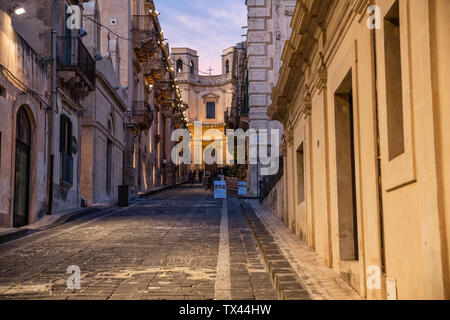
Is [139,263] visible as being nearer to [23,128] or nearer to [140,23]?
[23,128]

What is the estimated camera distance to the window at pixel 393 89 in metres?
5.10

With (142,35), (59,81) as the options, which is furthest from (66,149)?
(142,35)

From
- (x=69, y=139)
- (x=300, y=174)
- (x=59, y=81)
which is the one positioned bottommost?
(x=300, y=174)

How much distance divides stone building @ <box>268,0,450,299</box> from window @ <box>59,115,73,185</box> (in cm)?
1118

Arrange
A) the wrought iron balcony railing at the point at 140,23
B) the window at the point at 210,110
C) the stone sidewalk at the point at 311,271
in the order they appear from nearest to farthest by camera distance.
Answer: the stone sidewalk at the point at 311,271, the wrought iron balcony railing at the point at 140,23, the window at the point at 210,110

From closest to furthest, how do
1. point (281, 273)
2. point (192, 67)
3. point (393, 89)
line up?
point (393, 89), point (281, 273), point (192, 67)

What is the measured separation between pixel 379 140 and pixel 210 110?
71.6 metres

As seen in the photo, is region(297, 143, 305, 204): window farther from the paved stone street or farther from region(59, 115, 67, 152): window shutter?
region(59, 115, 67, 152): window shutter

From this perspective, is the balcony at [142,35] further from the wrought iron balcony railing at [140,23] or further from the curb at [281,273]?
the curb at [281,273]

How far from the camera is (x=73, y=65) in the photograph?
18.5m

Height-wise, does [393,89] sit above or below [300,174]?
above

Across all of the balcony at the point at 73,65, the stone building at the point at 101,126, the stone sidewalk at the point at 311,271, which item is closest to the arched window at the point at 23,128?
the balcony at the point at 73,65

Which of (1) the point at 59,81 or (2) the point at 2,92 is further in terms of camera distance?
(1) the point at 59,81

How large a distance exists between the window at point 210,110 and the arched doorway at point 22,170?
60.6 meters
